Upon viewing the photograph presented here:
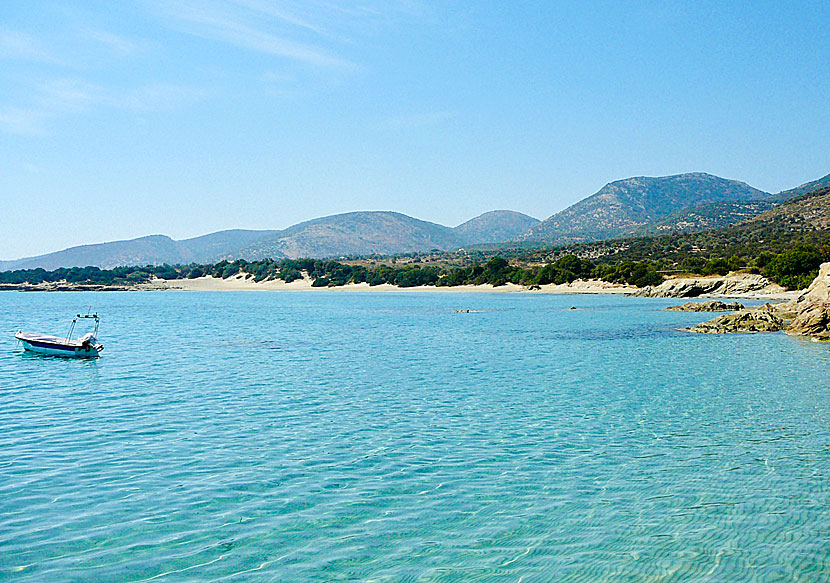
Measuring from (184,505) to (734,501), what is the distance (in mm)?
8423

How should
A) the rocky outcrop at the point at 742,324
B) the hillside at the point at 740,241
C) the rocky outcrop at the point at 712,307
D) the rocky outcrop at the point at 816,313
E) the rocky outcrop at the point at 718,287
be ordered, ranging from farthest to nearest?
the hillside at the point at 740,241, the rocky outcrop at the point at 718,287, the rocky outcrop at the point at 712,307, the rocky outcrop at the point at 742,324, the rocky outcrop at the point at 816,313

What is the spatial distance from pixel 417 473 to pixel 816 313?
→ 34678 mm

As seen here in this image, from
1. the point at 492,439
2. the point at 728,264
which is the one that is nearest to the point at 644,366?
the point at 492,439

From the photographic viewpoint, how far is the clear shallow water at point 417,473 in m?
8.48

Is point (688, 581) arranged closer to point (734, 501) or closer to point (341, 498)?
point (734, 501)

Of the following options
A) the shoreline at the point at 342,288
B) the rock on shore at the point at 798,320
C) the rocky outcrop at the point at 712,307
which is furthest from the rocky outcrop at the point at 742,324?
the shoreline at the point at 342,288

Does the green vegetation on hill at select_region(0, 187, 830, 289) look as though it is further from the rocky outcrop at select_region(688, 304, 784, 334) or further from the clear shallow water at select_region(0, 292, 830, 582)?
the clear shallow water at select_region(0, 292, 830, 582)

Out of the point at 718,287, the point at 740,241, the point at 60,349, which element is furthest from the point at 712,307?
the point at 740,241

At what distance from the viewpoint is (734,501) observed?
10484 millimetres

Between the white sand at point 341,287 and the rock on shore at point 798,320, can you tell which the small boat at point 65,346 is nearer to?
the rock on shore at point 798,320

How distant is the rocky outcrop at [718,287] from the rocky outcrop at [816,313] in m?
34.5

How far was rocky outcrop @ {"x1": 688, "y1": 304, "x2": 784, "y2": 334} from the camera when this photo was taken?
40.8 meters

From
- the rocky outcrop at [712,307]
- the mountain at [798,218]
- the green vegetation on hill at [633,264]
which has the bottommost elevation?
the rocky outcrop at [712,307]

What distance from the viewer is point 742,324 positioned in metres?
41.6
